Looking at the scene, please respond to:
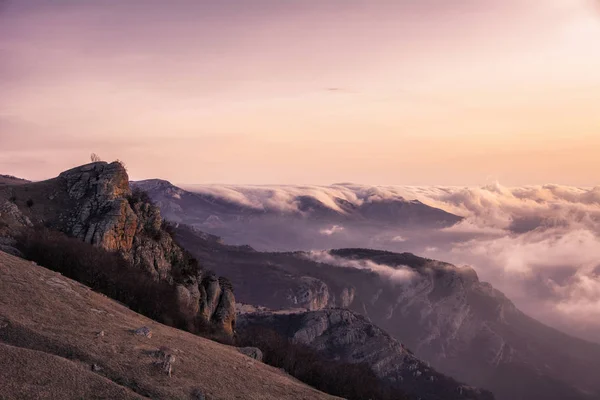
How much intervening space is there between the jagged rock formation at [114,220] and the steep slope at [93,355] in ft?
79.9

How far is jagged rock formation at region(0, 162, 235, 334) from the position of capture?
274ft

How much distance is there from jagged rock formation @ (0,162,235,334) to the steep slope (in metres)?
24.4

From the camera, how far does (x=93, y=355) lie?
4159 centimetres

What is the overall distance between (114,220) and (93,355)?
153 feet

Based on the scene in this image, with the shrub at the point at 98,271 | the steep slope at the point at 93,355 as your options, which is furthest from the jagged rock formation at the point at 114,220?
the steep slope at the point at 93,355

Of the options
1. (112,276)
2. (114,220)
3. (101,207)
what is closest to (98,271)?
(112,276)

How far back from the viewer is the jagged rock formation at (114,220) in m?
83.4

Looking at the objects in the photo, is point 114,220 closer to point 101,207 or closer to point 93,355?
point 101,207

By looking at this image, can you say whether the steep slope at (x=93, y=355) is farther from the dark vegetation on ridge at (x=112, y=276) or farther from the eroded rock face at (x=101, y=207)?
the eroded rock face at (x=101, y=207)

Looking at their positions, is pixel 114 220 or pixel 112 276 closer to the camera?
pixel 112 276

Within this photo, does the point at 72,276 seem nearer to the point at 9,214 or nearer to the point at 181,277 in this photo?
the point at 9,214

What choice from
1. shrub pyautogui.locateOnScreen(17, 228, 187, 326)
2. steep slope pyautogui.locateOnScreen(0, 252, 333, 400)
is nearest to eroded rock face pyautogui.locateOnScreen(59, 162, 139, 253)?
shrub pyautogui.locateOnScreen(17, 228, 187, 326)

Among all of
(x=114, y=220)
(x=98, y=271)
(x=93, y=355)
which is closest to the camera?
(x=93, y=355)

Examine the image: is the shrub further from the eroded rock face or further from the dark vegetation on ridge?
the eroded rock face
